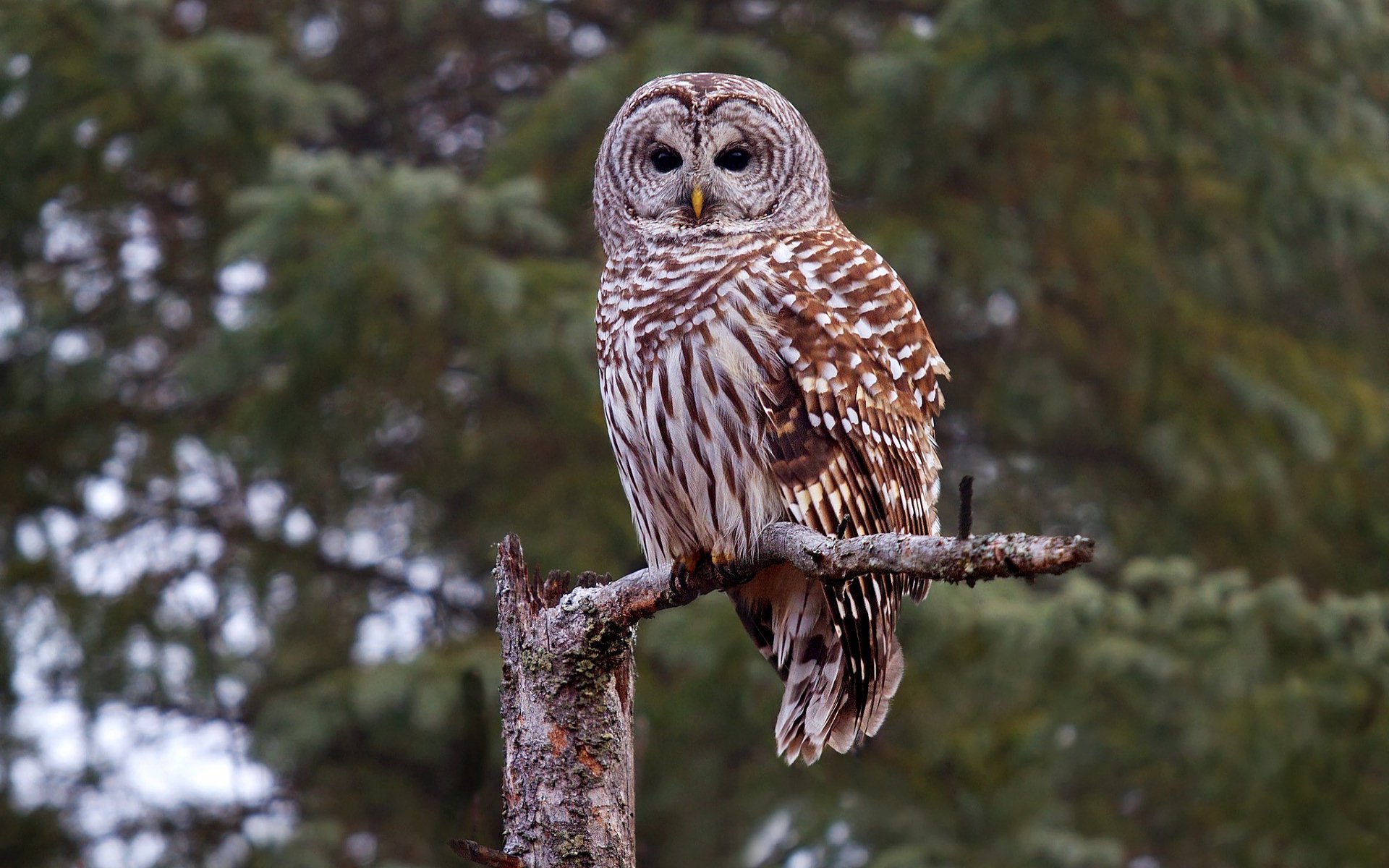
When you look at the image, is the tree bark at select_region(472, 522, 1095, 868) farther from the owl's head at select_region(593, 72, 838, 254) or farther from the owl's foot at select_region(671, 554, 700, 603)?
the owl's head at select_region(593, 72, 838, 254)

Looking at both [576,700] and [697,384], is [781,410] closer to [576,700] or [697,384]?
[697,384]

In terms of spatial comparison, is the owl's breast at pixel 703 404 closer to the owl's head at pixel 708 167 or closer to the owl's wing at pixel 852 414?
the owl's wing at pixel 852 414

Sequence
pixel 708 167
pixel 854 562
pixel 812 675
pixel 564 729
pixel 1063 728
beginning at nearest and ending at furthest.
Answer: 1. pixel 854 562
2. pixel 564 729
3. pixel 812 675
4. pixel 708 167
5. pixel 1063 728

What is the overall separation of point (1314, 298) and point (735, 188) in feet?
20.3

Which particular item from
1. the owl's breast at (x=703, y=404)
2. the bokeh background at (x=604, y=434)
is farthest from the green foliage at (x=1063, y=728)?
the owl's breast at (x=703, y=404)

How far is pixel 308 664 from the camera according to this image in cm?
794

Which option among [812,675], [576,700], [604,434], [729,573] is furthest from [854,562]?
[604,434]

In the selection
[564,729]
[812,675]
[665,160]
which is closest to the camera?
[564,729]

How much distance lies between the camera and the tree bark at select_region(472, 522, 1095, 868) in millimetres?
2979

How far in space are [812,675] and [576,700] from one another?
792 millimetres

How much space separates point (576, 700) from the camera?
121 inches

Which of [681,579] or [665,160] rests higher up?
[665,160]

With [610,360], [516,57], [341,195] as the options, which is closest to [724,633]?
[341,195]

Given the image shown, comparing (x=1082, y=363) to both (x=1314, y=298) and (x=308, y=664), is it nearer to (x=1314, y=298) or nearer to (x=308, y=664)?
(x=1314, y=298)
